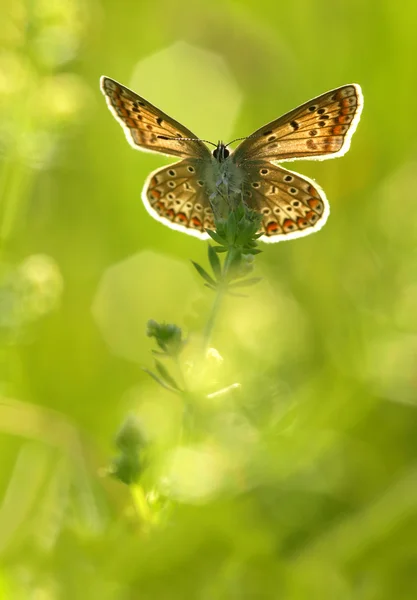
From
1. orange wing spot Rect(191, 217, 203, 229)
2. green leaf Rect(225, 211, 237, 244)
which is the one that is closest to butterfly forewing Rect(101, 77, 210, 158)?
orange wing spot Rect(191, 217, 203, 229)

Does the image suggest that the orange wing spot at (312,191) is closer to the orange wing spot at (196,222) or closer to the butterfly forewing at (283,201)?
the butterfly forewing at (283,201)

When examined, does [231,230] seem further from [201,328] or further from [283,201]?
[201,328]

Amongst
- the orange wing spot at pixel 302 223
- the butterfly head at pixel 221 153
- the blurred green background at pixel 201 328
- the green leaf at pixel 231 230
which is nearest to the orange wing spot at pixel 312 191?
the orange wing spot at pixel 302 223

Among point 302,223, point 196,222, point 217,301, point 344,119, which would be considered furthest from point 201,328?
point 217,301

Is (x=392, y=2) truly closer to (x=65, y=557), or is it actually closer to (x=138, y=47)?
(x=138, y=47)

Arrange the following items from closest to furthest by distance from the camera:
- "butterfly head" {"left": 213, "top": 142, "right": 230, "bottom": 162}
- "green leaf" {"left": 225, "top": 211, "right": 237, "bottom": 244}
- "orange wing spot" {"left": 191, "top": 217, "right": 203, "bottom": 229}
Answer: "green leaf" {"left": 225, "top": 211, "right": 237, "bottom": 244} < "orange wing spot" {"left": 191, "top": 217, "right": 203, "bottom": 229} < "butterfly head" {"left": 213, "top": 142, "right": 230, "bottom": 162}

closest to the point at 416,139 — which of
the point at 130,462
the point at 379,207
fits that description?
the point at 379,207

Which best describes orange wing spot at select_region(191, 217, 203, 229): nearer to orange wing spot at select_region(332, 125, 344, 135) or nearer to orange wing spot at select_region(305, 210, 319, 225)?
orange wing spot at select_region(305, 210, 319, 225)
